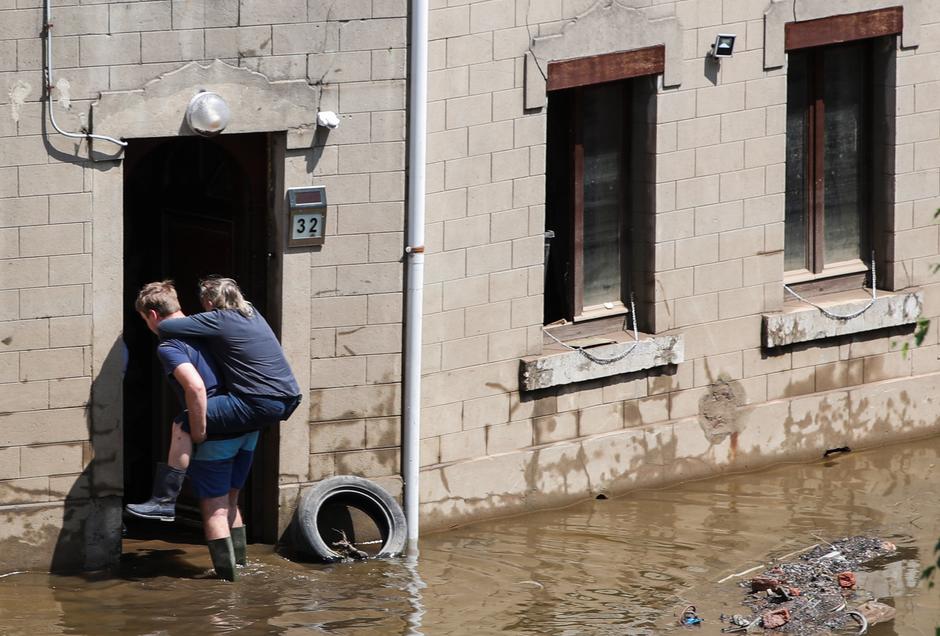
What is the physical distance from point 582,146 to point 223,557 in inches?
146

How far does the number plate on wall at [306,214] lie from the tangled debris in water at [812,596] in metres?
3.19

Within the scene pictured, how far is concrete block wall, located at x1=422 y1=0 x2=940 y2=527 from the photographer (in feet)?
38.2

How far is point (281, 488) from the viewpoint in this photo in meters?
11.4

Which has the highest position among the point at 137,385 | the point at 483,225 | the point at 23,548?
the point at 483,225

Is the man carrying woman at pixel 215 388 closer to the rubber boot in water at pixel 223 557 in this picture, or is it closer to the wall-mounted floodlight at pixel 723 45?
the rubber boot in water at pixel 223 557

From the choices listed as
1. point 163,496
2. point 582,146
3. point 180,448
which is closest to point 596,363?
point 582,146

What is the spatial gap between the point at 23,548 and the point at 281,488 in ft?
5.08

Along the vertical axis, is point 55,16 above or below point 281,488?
above

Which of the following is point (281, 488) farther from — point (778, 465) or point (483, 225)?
point (778, 465)

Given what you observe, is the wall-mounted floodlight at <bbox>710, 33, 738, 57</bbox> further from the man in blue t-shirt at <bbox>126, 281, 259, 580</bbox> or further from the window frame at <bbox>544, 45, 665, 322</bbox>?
the man in blue t-shirt at <bbox>126, 281, 259, 580</bbox>

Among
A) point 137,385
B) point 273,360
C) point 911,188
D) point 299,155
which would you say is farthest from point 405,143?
point 911,188

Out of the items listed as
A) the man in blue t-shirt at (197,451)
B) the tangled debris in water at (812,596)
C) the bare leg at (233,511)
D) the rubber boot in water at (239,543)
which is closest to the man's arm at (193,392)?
the man in blue t-shirt at (197,451)

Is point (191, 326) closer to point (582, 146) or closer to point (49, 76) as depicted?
point (49, 76)

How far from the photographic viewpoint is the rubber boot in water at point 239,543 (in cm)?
1095
